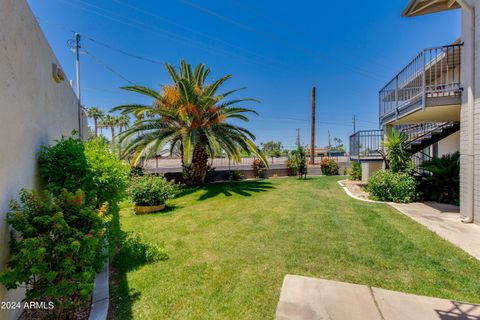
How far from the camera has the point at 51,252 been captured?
2.21 m

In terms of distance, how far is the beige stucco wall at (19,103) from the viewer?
2.32 m

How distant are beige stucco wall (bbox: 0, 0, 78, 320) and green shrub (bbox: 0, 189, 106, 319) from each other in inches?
8.3

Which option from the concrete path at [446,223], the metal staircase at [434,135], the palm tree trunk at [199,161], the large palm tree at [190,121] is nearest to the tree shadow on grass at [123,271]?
the concrete path at [446,223]

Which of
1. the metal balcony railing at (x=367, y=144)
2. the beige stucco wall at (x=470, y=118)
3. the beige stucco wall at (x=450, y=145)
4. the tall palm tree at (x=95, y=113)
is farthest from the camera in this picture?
the tall palm tree at (x=95, y=113)

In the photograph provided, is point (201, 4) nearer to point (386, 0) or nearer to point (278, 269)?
point (386, 0)

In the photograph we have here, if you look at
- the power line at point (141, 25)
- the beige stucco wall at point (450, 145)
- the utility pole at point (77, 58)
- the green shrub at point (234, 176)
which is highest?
the power line at point (141, 25)

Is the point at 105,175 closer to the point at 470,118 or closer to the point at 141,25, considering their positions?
the point at 470,118

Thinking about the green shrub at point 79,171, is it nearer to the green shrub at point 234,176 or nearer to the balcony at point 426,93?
the balcony at point 426,93

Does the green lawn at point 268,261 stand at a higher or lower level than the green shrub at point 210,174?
lower

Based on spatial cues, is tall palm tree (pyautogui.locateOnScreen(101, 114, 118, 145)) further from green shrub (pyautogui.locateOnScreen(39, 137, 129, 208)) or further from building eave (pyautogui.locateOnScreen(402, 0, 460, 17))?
building eave (pyautogui.locateOnScreen(402, 0, 460, 17))

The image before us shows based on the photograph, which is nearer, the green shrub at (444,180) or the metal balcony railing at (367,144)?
the green shrub at (444,180)

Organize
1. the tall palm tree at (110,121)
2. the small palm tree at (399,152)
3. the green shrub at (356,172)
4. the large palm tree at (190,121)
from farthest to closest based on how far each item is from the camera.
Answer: the tall palm tree at (110,121) → the green shrub at (356,172) → the large palm tree at (190,121) → the small palm tree at (399,152)

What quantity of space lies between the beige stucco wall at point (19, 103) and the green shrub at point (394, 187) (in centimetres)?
942

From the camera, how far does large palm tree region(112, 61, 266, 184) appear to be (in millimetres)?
10758
